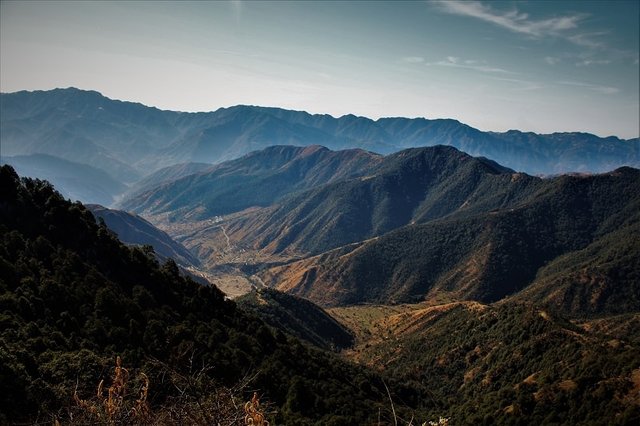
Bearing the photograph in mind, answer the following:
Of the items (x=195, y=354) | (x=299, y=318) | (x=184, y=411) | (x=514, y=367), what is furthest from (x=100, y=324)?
(x=299, y=318)

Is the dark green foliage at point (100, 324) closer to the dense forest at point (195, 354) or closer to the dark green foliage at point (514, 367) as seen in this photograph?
the dense forest at point (195, 354)

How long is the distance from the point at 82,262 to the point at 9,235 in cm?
835

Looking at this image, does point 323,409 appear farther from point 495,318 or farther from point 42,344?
point 495,318

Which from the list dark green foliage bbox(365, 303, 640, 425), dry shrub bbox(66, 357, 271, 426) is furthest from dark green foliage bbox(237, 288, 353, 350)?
dry shrub bbox(66, 357, 271, 426)

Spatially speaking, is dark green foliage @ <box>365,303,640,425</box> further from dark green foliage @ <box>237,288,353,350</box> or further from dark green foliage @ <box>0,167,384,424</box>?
dark green foliage @ <box>0,167,384,424</box>

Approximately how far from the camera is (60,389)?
23.8m

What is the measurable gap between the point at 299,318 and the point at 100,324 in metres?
98.6

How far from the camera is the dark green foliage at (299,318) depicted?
12388cm

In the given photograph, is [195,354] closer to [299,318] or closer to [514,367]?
[514,367]

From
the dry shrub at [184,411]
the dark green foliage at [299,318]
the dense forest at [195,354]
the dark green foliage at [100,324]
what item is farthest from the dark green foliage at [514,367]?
the dry shrub at [184,411]

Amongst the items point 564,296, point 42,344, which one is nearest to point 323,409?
point 42,344

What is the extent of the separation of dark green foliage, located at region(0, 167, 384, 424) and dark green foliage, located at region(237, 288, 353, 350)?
44684mm

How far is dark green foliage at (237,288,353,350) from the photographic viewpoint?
406 ft

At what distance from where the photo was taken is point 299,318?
138375mm
